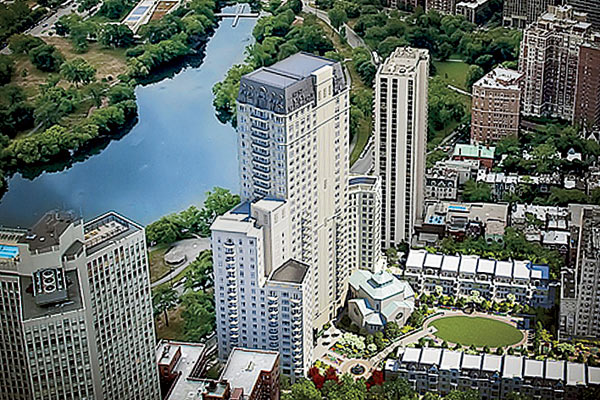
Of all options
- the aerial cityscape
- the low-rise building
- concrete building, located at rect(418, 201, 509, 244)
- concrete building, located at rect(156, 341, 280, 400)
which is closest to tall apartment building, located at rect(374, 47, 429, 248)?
the aerial cityscape

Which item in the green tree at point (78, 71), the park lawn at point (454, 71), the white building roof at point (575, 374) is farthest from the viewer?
the park lawn at point (454, 71)

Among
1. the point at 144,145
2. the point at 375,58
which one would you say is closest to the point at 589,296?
the point at 144,145

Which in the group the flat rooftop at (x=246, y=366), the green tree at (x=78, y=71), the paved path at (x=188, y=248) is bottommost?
the paved path at (x=188, y=248)

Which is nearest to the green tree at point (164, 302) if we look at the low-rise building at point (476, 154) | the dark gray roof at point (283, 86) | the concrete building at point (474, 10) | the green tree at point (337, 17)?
the dark gray roof at point (283, 86)

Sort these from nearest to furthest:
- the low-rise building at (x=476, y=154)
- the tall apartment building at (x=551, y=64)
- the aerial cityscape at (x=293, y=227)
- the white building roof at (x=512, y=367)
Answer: the aerial cityscape at (x=293, y=227) → the white building roof at (x=512, y=367) → the low-rise building at (x=476, y=154) → the tall apartment building at (x=551, y=64)

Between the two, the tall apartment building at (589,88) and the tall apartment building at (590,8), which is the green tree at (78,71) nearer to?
the tall apartment building at (589,88)

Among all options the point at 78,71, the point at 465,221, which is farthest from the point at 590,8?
the point at 78,71

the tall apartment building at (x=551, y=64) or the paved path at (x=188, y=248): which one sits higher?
the tall apartment building at (x=551, y=64)
